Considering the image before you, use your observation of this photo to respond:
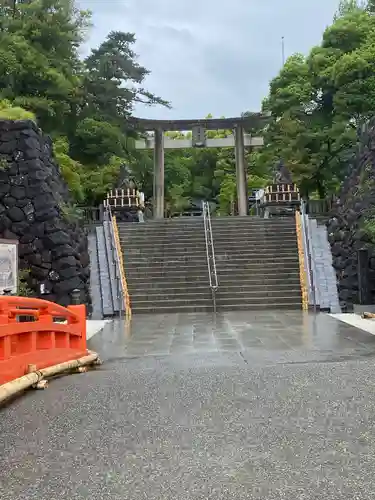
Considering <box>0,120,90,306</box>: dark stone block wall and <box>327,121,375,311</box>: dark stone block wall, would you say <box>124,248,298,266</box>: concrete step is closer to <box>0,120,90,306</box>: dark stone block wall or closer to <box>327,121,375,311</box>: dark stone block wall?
<box>327,121,375,311</box>: dark stone block wall

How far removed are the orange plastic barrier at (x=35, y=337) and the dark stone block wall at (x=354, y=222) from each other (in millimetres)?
7837

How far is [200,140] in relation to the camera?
24.7 m

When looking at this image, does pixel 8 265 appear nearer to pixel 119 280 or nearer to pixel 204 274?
pixel 119 280

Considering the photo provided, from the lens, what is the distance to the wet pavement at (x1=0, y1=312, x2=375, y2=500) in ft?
9.04

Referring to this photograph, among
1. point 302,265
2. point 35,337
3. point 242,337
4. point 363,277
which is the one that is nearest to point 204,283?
point 302,265

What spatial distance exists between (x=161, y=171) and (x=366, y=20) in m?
10.5

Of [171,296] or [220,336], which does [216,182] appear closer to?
[171,296]

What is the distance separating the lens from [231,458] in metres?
3.11

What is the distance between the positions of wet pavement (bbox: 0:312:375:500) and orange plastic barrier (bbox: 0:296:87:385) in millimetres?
336

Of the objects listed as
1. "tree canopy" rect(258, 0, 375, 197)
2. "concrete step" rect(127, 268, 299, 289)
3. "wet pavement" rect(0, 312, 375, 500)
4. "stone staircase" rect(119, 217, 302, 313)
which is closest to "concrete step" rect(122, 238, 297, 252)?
"stone staircase" rect(119, 217, 302, 313)

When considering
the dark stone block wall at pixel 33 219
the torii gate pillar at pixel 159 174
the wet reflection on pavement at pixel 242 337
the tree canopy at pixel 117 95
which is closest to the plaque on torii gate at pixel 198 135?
the torii gate pillar at pixel 159 174

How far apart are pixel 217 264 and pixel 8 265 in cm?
740

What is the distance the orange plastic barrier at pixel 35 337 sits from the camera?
506 cm

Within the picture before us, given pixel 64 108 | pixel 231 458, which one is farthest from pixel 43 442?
pixel 64 108
